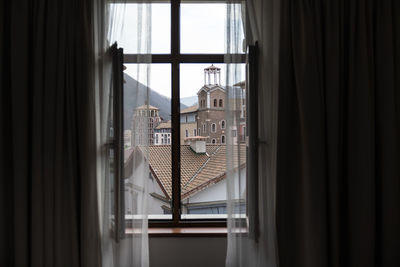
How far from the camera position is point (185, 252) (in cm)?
214

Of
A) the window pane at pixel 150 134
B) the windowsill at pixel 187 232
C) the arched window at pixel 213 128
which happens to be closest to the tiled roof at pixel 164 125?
the window pane at pixel 150 134

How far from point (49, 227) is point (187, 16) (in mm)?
1787

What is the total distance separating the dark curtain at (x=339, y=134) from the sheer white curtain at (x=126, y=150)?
91 cm

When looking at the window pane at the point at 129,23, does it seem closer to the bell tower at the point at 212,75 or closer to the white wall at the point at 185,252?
the bell tower at the point at 212,75

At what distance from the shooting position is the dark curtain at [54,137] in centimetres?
193

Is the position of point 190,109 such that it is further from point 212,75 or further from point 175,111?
point 212,75

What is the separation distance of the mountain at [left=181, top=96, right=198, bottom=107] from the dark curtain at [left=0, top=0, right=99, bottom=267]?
0.67 metres

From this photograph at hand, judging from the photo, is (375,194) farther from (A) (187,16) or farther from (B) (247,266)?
(A) (187,16)

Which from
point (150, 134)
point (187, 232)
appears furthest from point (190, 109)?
point (187, 232)

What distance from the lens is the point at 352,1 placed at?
6.33ft

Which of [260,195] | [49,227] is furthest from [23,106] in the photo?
[260,195]

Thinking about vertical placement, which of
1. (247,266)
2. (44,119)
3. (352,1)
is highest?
(352,1)

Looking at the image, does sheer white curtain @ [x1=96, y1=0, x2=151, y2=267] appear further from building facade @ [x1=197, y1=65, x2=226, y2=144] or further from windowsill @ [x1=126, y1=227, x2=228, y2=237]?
building facade @ [x1=197, y1=65, x2=226, y2=144]


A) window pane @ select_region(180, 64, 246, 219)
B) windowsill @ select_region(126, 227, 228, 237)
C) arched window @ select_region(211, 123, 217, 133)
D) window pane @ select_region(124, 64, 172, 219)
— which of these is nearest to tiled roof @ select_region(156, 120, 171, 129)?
window pane @ select_region(124, 64, 172, 219)
